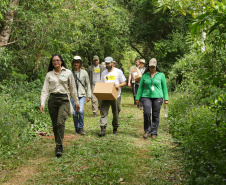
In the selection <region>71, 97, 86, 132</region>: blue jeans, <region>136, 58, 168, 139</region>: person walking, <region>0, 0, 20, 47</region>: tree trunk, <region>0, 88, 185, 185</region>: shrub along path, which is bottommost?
→ <region>0, 88, 185, 185</region>: shrub along path

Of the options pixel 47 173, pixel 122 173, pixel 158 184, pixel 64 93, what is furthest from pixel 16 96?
pixel 158 184

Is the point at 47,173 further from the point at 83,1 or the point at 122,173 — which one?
the point at 83,1

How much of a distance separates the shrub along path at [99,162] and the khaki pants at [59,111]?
55 centimetres

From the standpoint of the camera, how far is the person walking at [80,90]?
9000 mm

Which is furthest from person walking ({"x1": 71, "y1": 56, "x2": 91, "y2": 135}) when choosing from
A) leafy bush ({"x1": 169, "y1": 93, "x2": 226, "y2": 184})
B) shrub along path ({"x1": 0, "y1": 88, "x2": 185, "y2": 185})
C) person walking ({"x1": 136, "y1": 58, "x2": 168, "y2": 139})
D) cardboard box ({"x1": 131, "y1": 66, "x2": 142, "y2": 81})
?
cardboard box ({"x1": 131, "y1": 66, "x2": 142, "y2": 81})

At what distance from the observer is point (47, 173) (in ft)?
18.7

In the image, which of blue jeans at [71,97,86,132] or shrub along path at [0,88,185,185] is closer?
shrub along path at [0,88,185,185]

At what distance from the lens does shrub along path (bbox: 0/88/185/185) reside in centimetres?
539

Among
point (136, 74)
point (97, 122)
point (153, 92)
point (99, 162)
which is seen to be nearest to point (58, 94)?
point (99, 162)

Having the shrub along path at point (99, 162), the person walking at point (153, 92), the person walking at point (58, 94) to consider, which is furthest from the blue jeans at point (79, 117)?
the person walking at point (58, 94)

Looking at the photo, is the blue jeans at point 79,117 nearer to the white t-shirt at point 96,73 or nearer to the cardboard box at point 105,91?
the cardboard box at point 105,91

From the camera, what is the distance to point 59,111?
6.78 m

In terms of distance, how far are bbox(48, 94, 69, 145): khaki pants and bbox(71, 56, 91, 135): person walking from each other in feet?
6.84

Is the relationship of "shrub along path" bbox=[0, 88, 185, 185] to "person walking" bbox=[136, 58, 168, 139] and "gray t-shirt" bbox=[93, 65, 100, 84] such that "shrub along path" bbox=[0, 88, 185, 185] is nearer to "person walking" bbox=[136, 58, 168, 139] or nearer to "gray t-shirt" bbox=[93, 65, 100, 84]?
"person walking" bbox=[136, 58, 168, 139]
